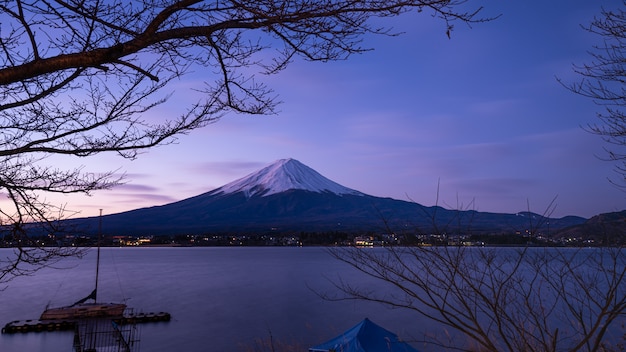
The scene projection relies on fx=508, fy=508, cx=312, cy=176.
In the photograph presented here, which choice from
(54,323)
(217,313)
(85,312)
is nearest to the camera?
(54,323)

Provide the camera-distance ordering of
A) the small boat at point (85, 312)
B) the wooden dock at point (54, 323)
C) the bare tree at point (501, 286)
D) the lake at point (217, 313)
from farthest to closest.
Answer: the small boat at point (85, 312), the wooden dock at point (54, 323), the lake at point (217, 313), the bare tree at point (501, 286)

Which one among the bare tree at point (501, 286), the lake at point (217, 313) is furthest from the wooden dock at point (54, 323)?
the bare tree at point (501, 286)

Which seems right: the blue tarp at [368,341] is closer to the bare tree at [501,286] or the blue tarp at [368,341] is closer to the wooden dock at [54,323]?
the bare tree at [501,286]

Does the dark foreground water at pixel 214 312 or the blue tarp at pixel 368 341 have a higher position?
the blue tarp at pixel 368 341

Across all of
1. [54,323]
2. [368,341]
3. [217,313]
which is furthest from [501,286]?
[217,313]

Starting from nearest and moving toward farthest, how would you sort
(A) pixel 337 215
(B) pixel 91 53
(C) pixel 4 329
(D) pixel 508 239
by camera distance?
(B) pixel 91 53
(D) pixel 508 239
(C) pixel 4 329
(A) pixel 337 215

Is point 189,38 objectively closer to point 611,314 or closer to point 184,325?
point 611,314

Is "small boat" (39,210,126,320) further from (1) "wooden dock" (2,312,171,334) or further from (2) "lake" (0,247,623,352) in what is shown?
(2) "lake" (0,247,623,352)

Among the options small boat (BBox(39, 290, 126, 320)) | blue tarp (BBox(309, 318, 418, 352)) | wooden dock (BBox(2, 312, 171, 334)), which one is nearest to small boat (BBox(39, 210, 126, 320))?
small boat (BBox(39, 290, 126, 320))

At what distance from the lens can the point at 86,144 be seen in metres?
3.46

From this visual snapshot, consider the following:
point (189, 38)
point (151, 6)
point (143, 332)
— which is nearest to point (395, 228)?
point (189, 38)

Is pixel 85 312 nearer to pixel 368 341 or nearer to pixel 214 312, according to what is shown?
pixel 214 312

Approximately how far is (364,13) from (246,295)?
51.1 meters

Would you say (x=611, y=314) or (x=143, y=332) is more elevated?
(x=611, y=314)
